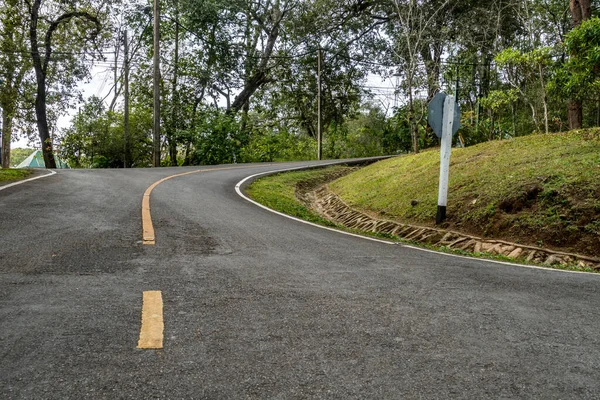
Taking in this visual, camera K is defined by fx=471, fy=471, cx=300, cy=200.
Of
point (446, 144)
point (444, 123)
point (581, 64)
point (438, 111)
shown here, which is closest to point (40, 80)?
point (438, 111)

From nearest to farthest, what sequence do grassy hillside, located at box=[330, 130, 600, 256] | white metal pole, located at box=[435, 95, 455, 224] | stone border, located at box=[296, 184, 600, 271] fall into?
1. stone border, located at box=[296, 184, 600, 271]
2. grassy hillside, located at box=[330, 130, 600, 256]
3. white metal pole, located at box=[435, 95, 455, 224]

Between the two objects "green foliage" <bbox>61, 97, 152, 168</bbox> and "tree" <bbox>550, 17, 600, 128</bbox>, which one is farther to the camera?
"green foliage" <bbox>61, 97, 152, 168</bbox>

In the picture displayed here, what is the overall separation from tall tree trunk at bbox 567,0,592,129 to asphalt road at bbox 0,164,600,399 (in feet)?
37.6

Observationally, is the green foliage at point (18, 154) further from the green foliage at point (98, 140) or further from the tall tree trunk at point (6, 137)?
the green foliage at point (98, 140)

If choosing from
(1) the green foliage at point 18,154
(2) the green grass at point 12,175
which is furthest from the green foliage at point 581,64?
(1) the green foliage at point 18,154

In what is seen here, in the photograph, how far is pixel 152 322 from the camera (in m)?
3.02

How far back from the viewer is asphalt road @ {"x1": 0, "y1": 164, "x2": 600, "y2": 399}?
2367 mm

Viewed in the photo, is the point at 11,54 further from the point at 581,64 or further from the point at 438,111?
the point at 581,64

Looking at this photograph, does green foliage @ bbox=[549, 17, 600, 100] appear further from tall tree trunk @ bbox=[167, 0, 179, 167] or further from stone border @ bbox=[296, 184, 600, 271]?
tall tree trunk @ bbox=[167, 0, 179, 167]

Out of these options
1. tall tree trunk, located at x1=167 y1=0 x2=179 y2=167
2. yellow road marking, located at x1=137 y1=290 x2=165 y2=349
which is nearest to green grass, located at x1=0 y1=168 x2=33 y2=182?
yellow road marking, located at x1=137 y1=290 x2=165 y2=349

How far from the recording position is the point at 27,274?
4.02 metres

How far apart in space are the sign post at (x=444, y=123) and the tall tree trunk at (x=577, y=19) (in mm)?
6967

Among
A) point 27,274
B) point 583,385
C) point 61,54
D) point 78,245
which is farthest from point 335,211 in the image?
point 61,54

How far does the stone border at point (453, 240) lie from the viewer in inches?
311
